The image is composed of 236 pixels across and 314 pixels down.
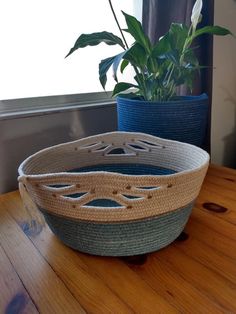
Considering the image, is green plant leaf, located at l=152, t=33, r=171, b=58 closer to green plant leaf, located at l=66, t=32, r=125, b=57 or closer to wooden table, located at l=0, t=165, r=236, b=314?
green plant leaf, located at l=66, t=32, r=125, b=57

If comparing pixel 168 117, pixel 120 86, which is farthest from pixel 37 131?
pixel 168 117

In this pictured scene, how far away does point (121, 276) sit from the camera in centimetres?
45

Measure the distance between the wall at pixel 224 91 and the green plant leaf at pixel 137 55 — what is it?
2.38ft

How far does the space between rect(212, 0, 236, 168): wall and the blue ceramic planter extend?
65 cm

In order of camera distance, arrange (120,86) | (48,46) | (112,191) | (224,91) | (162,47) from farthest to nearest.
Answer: (224,91) < (48,46) < (120,86) < (162,47) < (112,191)

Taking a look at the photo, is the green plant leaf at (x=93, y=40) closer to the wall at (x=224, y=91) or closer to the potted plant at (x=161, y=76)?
the potted plant at (x=161, y=76)

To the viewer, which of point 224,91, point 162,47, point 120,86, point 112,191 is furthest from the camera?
point 224,91

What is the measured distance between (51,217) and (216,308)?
0.31 m

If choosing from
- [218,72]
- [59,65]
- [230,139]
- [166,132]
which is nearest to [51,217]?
[166,132]

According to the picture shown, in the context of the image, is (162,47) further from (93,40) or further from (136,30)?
(93,40)

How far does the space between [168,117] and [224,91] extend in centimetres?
82

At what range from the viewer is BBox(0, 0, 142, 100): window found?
0.91 meters

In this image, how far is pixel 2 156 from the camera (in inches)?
33.7

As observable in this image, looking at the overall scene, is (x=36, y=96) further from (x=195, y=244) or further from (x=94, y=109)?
(x=195, y=244)
